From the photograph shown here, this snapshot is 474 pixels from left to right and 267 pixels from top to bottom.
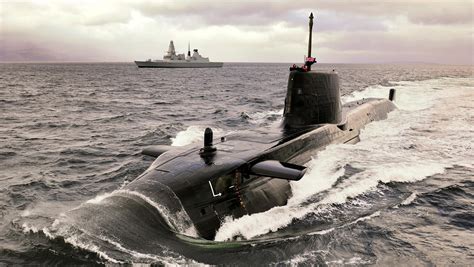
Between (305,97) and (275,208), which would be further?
(305,97)

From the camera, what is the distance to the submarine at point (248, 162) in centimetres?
911

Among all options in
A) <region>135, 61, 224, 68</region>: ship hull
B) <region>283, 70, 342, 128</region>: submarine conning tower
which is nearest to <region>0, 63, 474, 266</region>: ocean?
<region>283, 70, 342, 128</region>: submarine conning tower

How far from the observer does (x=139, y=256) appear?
23.2 ft

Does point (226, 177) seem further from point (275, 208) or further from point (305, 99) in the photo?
point (305, 99)

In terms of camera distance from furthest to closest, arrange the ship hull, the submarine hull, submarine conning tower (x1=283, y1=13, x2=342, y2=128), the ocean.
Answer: the ship hull < submarine conning tower (x1=283, y1=13, x2=342, y2=128) < the submarine hull < the ocean

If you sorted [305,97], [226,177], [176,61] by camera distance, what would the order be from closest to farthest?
1. [226,177]
2. [305,97]
3. [176,61]

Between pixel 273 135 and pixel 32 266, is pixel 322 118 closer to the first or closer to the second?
pixel 273 135

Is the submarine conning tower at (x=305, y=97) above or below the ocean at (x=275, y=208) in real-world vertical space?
above

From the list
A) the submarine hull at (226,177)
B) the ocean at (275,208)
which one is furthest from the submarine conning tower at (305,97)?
the ocean at (275,208)

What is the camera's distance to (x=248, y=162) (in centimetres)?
1059

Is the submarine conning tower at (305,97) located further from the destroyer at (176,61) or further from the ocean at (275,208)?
the destroyer at (176,61)

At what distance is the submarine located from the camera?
29.9 ft

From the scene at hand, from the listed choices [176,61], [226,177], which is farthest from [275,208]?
[176,61]

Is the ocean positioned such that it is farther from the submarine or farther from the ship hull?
the ship hull
